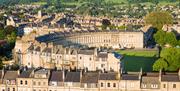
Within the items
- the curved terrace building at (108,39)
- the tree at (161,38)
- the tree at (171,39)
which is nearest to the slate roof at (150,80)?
the curved terrace building at (108,39)

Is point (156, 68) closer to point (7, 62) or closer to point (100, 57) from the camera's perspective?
point (100, 57)

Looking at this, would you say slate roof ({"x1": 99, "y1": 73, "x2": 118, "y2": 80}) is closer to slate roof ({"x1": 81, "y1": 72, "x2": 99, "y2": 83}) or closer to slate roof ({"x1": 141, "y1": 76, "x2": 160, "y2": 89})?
slate roof ({"x1": 81, "y1": 72, "x2": 99, "y2": 83})

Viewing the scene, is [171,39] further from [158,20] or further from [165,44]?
[158,20]

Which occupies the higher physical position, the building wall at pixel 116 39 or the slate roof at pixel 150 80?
the building wall at pixel 116 39

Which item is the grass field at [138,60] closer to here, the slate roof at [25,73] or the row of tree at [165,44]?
the row of tree at [165,44]

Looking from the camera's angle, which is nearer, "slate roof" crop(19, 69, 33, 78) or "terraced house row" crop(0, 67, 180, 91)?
"terraced house row" crop(0, 67, 180, 91)

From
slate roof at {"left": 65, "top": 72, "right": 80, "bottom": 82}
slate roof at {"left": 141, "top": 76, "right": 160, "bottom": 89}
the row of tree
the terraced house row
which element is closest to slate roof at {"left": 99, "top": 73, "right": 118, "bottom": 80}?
the terraced house row
